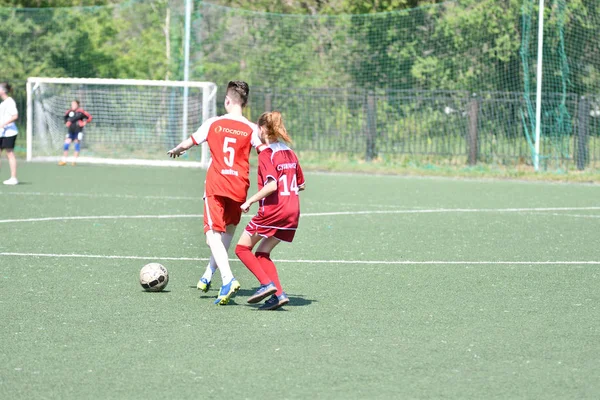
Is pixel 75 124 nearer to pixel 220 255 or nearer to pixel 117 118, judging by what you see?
pixel 117 118

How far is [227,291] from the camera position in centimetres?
782

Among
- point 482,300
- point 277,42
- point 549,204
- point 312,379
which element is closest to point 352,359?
point 312,379

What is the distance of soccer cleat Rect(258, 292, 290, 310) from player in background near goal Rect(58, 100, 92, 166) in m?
19.1

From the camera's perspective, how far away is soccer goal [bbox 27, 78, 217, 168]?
88.5ft

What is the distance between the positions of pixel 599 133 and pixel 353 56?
7257 millimetres

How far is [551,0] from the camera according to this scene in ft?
83.2

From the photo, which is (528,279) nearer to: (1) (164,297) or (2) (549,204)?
(1) (164,297)

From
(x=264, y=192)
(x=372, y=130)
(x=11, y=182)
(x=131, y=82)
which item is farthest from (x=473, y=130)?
(x=264, y=192)

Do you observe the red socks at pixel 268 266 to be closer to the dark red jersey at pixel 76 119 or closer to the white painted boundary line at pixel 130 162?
the white painted boundary line at pixel 130 162

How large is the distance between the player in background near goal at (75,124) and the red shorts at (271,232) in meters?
18.9

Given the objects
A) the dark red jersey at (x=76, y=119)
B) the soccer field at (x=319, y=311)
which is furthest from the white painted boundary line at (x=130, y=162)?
the soccer field at (x=319, y=311)

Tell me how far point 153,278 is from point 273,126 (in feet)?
5.60

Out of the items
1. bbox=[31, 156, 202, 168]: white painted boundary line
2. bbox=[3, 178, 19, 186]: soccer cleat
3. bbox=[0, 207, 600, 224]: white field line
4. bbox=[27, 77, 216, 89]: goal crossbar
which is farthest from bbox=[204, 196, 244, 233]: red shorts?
bbox=[27, 77, 216, 89]: goal crossbar

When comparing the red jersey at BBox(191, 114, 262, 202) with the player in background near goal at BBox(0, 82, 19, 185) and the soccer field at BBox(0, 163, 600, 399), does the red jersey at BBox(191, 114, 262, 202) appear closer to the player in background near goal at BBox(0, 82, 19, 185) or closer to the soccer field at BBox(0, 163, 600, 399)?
the soccer field at BBox(0, 163, 600, 399)
